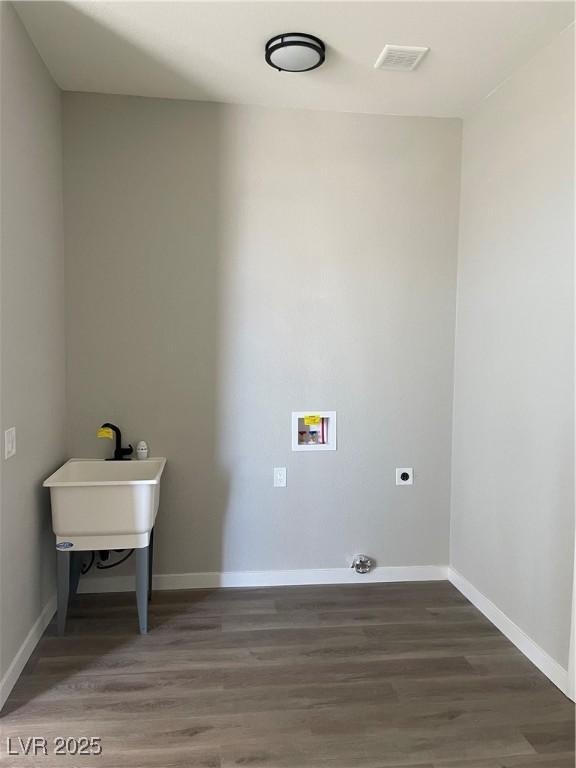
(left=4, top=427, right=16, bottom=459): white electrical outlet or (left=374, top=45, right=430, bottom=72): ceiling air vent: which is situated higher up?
(left=374, top=45, right=430, bottom=72): ceiling air vent

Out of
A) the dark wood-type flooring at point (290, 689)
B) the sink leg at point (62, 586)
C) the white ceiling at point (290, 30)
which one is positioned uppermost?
the white ceiling at point (290, 30)

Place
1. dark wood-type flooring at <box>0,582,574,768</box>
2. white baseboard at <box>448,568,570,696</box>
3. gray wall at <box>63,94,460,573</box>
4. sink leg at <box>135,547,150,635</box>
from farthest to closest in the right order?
gray wall at <box>63,94,460,573</box>
sink leg at <box>135,547,150,635</box>
white baseboard at <box>448,568,570,696</box>
dark wood-type flooring at <box>0,582,574,768</box>

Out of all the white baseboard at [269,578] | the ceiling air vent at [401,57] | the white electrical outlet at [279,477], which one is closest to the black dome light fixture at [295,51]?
the ceiling air vent at [401,57]

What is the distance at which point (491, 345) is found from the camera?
280 cm

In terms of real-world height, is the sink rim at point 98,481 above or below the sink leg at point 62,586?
above

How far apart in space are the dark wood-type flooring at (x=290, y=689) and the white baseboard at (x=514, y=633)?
4 centimetres

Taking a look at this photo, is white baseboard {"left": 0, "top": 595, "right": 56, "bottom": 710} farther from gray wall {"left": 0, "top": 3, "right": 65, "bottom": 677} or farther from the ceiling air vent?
the ceiling air vent

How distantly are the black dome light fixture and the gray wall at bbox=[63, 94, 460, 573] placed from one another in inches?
22.8

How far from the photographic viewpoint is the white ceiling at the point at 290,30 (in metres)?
2.12

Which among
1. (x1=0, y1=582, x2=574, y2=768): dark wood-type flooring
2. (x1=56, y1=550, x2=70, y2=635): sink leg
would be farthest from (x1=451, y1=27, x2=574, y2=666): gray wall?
(x1=56, y1=550, x2=70, y2=635): sink leg

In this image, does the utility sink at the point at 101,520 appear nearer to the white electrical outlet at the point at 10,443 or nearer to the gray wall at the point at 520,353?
the white electrical outlet at the point at 10,443

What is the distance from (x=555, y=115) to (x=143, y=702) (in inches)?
111

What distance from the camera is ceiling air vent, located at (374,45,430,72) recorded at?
2.36m

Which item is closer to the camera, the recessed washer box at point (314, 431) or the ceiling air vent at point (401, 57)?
the ceiling air vent at point (401, 57)
